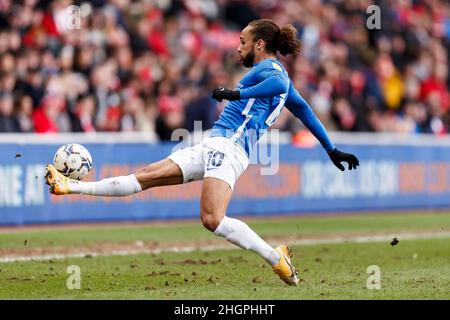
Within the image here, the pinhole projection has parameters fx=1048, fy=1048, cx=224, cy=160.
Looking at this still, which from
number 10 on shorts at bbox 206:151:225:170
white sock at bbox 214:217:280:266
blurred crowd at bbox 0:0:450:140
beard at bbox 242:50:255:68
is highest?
blurred crowd at bbox 0:0:450:140

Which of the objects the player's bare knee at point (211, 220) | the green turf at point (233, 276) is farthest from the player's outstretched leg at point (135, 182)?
the green turf at point (233, 276)

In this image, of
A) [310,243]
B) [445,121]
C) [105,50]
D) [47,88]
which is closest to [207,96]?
[105,50]

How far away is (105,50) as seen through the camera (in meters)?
19.4

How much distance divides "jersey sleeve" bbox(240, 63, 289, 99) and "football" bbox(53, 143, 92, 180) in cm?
174

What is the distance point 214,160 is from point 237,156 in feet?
0.78

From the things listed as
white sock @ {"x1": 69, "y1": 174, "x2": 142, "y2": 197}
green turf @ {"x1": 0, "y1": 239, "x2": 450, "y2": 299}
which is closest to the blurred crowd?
green turf @ {"x1": 0, "y1": 239, "x2": 450, "y2": 299}

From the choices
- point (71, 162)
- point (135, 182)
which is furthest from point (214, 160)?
point (71, 162)

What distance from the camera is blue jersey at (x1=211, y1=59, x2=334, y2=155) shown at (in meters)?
9.06

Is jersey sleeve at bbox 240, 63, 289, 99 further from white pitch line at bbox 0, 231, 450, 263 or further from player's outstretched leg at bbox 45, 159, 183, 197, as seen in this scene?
white pitch line at bbox 0, 231, 450, 263

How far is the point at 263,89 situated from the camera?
9.01m

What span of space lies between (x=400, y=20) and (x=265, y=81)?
19298mm

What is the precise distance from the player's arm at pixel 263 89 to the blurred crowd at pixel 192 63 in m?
8.49

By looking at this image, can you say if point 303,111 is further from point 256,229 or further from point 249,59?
point 256,229
